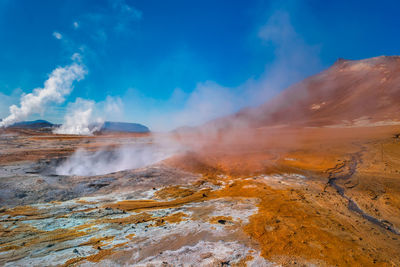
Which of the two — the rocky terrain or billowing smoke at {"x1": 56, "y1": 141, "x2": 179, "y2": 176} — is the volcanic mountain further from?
→ the rocky terrain

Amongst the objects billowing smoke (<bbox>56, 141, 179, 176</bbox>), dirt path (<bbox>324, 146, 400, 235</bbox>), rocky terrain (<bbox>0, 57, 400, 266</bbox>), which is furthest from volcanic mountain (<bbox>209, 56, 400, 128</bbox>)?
rocky terrain (<bbox>0, 57, 400, 266</bbox>)

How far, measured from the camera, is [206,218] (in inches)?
240

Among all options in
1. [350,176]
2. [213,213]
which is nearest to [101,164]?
[213,213]

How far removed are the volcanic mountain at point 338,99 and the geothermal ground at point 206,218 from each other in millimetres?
36105

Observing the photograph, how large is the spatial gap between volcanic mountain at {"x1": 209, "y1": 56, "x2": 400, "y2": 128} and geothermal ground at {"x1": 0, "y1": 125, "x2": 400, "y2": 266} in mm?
36105

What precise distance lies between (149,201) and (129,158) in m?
12.2

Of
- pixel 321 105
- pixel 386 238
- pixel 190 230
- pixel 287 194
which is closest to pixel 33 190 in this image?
pixel 190 230

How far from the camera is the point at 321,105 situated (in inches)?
2286

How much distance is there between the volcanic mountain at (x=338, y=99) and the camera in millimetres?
44125

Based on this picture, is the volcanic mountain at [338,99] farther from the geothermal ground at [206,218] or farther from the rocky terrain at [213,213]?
the geothermal ground at [206,218]

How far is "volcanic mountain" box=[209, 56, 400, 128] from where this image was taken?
4412cm

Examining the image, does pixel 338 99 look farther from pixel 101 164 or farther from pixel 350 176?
pixel 101 164

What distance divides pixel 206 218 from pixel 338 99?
70.0m

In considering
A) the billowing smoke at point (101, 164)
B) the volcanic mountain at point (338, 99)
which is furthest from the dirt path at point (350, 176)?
the volcanic mountain at point (338, 99)
